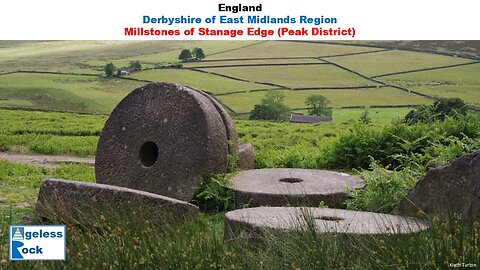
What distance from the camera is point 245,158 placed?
12.5 m

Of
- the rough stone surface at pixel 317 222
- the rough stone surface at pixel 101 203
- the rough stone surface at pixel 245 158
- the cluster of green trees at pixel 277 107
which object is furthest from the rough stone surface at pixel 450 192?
Result: the cluster of green trees at pixel 277 107

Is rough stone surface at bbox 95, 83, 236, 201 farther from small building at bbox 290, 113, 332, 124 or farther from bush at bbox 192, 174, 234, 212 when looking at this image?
small building at bbox 290, 113, 332, 124

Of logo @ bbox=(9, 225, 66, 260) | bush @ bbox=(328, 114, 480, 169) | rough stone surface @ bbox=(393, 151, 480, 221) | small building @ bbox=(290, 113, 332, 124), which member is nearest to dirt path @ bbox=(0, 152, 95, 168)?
bush @ bbox=(328, 114, 480, 169)

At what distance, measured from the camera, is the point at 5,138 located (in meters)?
23.1

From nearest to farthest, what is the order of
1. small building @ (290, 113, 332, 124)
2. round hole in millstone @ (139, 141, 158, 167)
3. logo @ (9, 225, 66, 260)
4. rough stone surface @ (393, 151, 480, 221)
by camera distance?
logo @ (9, 225, 66, 260) → rough stone surface @ (393, 151, 480, 221) → round hole in millstone @ (139, 141, 158, 167) → small building @ (290, 113, 332, 124)

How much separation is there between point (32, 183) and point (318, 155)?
18.1ft

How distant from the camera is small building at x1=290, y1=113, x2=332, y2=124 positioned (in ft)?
94.4

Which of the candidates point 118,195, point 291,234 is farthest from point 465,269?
point 118,195

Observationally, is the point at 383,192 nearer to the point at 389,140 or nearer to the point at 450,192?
the point at 450,192

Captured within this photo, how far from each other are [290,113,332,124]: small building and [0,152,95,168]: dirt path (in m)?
11.2

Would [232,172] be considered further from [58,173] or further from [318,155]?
[58,173]

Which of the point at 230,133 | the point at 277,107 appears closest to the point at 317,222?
the point at 230,133

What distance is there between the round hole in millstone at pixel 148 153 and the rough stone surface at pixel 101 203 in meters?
2.68

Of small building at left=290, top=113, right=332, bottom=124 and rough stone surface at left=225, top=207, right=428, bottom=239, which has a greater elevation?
rough stone surface at left=225, top=207, right=428, bottom=239
